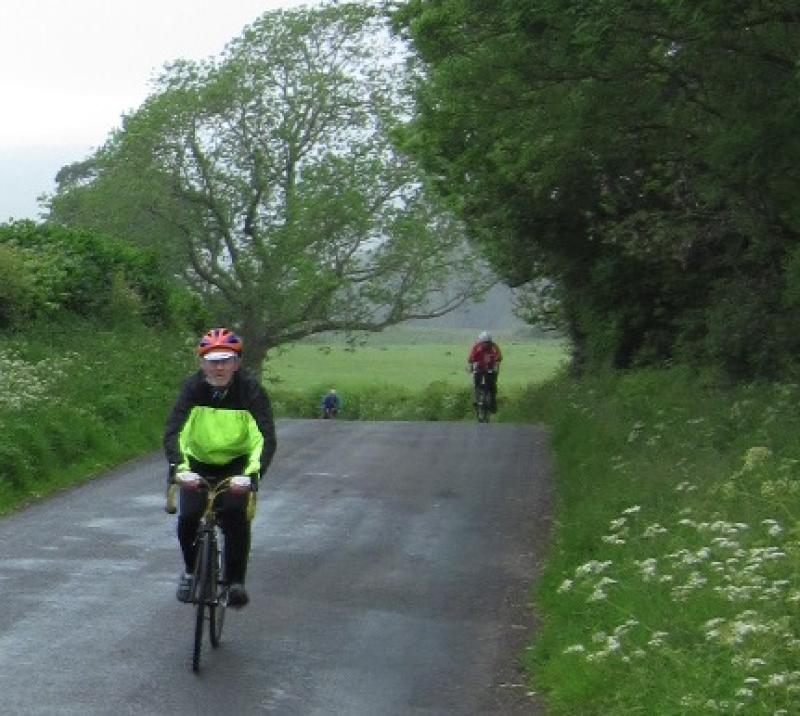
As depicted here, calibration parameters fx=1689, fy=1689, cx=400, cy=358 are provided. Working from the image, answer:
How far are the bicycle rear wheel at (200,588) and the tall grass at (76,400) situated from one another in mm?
7023

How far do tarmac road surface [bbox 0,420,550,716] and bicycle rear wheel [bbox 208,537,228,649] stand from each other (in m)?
0.11

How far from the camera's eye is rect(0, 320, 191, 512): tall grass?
18375 mm

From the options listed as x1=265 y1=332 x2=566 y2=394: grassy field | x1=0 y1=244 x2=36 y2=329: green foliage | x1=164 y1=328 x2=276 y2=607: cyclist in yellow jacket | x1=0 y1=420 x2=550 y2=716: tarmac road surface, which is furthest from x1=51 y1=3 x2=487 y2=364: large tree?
x1=164 y1=328 x2=276 y2=607: cyclist in yellow jacket

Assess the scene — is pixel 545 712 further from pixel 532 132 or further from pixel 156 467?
pixel 156 467

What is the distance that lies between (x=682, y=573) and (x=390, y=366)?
7583cm

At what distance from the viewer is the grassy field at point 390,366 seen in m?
61.4

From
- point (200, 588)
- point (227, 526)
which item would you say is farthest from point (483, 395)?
point (200, 588)

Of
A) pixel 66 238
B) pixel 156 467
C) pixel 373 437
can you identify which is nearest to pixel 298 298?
pixel 66 238

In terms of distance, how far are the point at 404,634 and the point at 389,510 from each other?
574 centimetres

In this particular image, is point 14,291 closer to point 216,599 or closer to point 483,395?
point 483,395

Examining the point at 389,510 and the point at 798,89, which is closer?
the point at 798,89

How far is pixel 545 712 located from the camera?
885cm

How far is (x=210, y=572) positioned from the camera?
393 inches

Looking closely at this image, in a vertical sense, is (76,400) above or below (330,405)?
above
